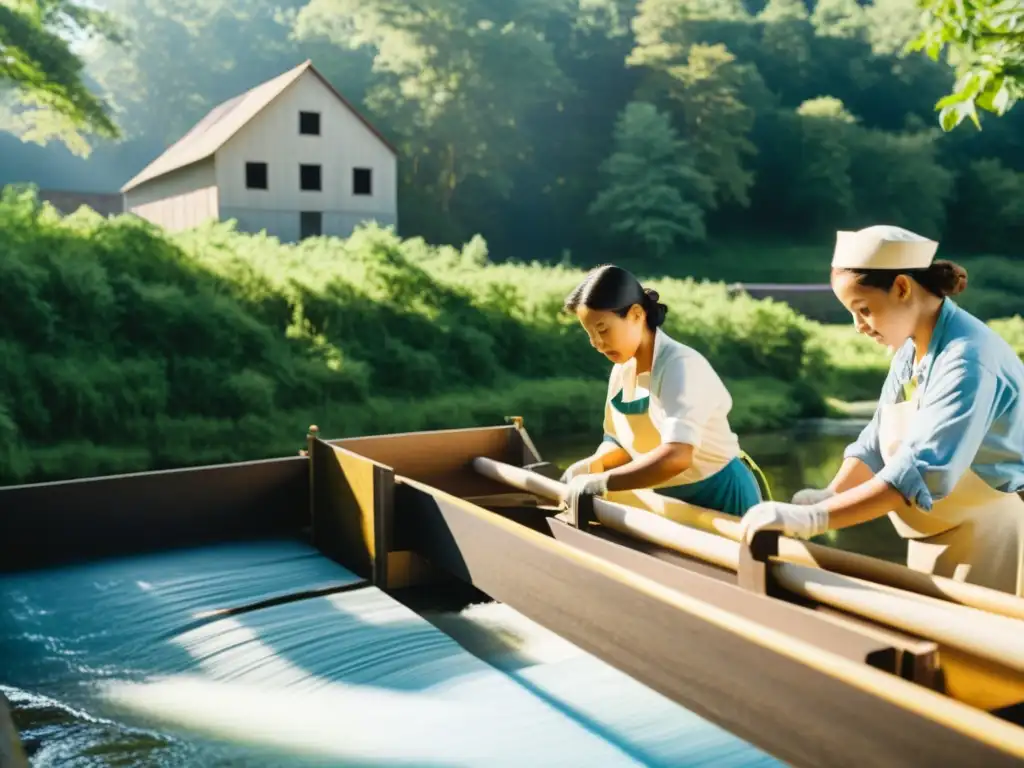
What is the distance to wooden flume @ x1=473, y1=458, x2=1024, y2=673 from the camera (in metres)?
1.88

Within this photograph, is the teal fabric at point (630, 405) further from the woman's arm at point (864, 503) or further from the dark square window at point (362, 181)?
the dark square window at point (362, 181)

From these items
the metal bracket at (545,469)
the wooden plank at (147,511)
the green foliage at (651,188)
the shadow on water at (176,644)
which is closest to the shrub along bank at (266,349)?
the wooden plank at (147,511)

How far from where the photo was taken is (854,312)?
88.6 inches

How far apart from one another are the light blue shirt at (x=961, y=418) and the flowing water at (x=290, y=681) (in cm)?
98

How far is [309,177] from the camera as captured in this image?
2341cm

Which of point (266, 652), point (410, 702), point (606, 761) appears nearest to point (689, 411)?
point (606, 761)

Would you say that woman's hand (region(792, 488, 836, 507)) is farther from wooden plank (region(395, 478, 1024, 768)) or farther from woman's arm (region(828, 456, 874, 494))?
wooden plank (region(395, 478, 1024, 768))

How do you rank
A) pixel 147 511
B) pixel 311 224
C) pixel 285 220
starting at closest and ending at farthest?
pixel 147 511 < pixel 285 220 < pixel 311 224

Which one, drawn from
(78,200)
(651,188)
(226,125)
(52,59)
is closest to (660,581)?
(52,59)

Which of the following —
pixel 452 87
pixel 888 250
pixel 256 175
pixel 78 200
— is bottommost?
pixel 888 250

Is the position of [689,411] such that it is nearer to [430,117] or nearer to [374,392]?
[374,392]

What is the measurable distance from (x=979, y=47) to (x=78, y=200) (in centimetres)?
3185

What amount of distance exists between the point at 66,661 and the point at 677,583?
6.25 feet

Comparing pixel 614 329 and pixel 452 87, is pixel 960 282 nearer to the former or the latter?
pixel 614 329
